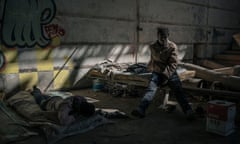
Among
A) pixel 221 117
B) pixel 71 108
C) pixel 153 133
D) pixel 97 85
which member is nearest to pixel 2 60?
pixel 97 85

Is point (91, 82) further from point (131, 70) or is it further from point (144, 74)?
point (144, 74)

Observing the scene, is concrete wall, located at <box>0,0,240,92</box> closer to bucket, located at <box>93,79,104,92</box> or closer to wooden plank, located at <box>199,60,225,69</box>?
bucket, located at <box>93,79,104,92</box>

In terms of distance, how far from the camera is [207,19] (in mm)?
10656

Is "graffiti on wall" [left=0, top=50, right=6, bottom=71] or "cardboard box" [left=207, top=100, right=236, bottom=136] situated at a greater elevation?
"graffiti on wall" [left=0, top=50, right=6, bottom=71]

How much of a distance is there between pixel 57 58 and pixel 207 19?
24.9 ft

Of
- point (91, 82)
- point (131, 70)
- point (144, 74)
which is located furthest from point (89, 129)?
point (91, 82)

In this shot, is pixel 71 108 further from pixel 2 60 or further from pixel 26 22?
pixel 26 22

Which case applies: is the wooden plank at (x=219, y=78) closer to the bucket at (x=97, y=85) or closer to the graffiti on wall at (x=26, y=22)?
the bucket at (x=97, y=85)

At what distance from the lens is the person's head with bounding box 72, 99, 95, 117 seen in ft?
11.6

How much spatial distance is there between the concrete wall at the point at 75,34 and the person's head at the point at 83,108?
2546 millimetres

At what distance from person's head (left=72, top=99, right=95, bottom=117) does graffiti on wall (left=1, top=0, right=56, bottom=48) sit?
107 inches

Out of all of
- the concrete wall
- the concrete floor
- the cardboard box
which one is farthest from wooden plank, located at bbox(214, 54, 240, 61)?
the cardboard box

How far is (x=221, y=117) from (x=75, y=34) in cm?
433

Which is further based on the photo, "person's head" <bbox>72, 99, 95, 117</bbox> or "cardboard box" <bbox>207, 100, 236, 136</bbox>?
"person's head" <bbox>72, 99, 95, 117</bbox>
